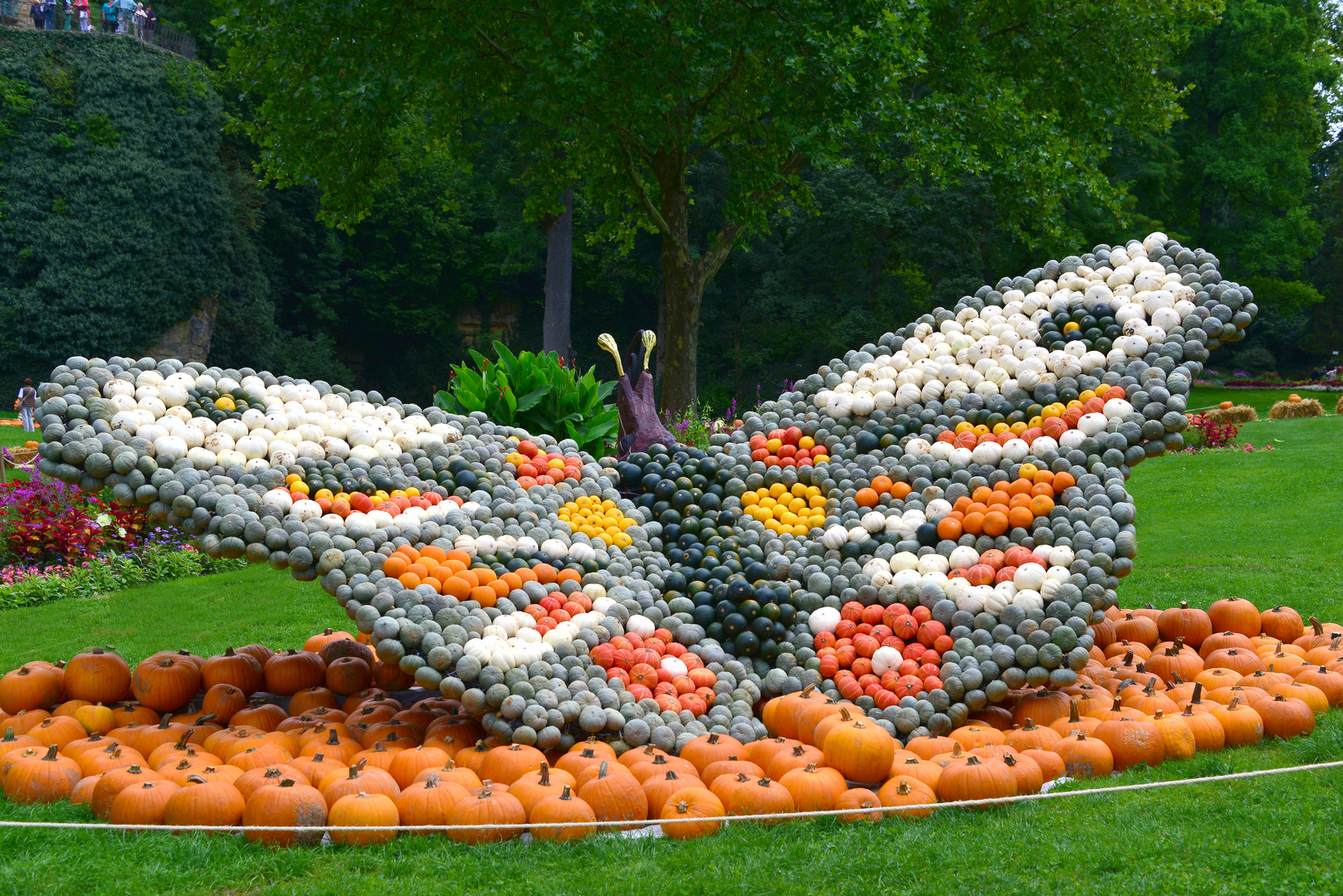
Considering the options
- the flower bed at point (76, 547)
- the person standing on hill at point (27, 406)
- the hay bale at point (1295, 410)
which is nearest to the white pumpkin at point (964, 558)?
the flower bed at point (76, 547)

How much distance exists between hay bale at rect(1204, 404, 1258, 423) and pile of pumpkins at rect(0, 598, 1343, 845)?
12.3 meters

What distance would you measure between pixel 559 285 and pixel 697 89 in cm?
965

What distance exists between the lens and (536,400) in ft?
32.7

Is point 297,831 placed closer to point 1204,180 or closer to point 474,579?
point 474,579

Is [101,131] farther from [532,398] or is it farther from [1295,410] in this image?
[1295,410]

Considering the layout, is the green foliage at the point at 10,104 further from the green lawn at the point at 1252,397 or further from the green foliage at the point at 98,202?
the green lawn at the point at 1252,397

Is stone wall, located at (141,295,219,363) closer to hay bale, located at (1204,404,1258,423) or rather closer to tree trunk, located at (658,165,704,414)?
tree trunk, located at (658,165,704,414)

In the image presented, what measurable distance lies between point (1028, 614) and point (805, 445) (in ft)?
6.70

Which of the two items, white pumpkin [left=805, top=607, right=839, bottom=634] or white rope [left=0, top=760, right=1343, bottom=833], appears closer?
white rope [left=0, top=760, right=1343, bottom=833]

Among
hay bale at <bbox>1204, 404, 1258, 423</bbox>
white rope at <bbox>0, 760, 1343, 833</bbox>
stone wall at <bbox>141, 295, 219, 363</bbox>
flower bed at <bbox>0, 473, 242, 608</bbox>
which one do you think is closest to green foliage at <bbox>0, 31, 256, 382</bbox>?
stone wall at <bbox>141, 295, 219, 363</bbox>

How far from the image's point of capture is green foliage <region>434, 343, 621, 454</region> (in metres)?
10.0

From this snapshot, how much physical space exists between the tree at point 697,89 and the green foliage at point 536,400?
4.08m

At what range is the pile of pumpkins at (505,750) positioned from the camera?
3980mm

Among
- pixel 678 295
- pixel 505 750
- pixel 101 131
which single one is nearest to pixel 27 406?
pixel 101 131
